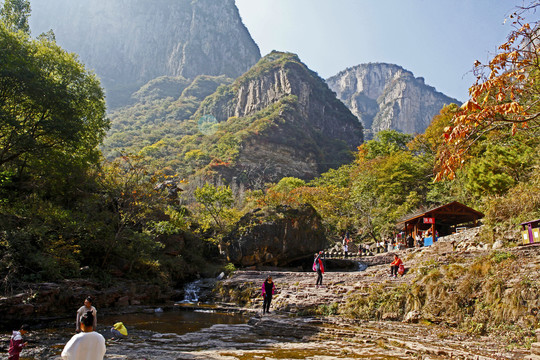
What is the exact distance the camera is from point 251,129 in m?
78.3

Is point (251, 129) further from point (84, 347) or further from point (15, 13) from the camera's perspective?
point (84, 347)

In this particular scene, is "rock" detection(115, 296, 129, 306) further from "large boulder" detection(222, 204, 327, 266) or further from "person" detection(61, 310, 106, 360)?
"person" detection(61, 310, 106, 360)

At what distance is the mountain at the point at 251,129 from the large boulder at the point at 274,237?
35.9 metres

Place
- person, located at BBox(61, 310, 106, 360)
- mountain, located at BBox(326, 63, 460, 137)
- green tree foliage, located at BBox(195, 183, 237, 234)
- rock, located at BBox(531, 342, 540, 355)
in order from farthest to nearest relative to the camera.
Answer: mountain, located at BBox(326, 63, 460, 137) → green tree foliage, located at BBox(195, 183, 237, 234) → rock, located at BBox(531, 342, 540, 355) → person, located at BBox(61, 310, 106, 360)

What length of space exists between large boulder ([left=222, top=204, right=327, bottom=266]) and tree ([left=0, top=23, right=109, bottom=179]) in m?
11.8

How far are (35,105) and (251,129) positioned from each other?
63534 millimetres

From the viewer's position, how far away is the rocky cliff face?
74.1m

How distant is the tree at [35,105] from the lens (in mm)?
14794

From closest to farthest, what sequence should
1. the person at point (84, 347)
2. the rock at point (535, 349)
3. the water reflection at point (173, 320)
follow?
the person at point (84, 347) < the rock at point (535, 349) < the water reflection at point (173, 320)

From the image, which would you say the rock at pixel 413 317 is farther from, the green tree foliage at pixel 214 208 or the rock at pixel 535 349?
the green tree foliage at pixel 214 208

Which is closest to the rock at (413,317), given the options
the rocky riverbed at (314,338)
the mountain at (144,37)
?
the rocky riverbed at (314,338)

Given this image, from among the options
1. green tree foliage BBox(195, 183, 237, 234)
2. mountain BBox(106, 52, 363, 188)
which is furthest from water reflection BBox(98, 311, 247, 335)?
mountain BBox(106, 52, 363, 188)

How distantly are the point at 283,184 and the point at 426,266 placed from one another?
3936 cm

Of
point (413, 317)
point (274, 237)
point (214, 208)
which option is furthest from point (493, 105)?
point (214, 208)
